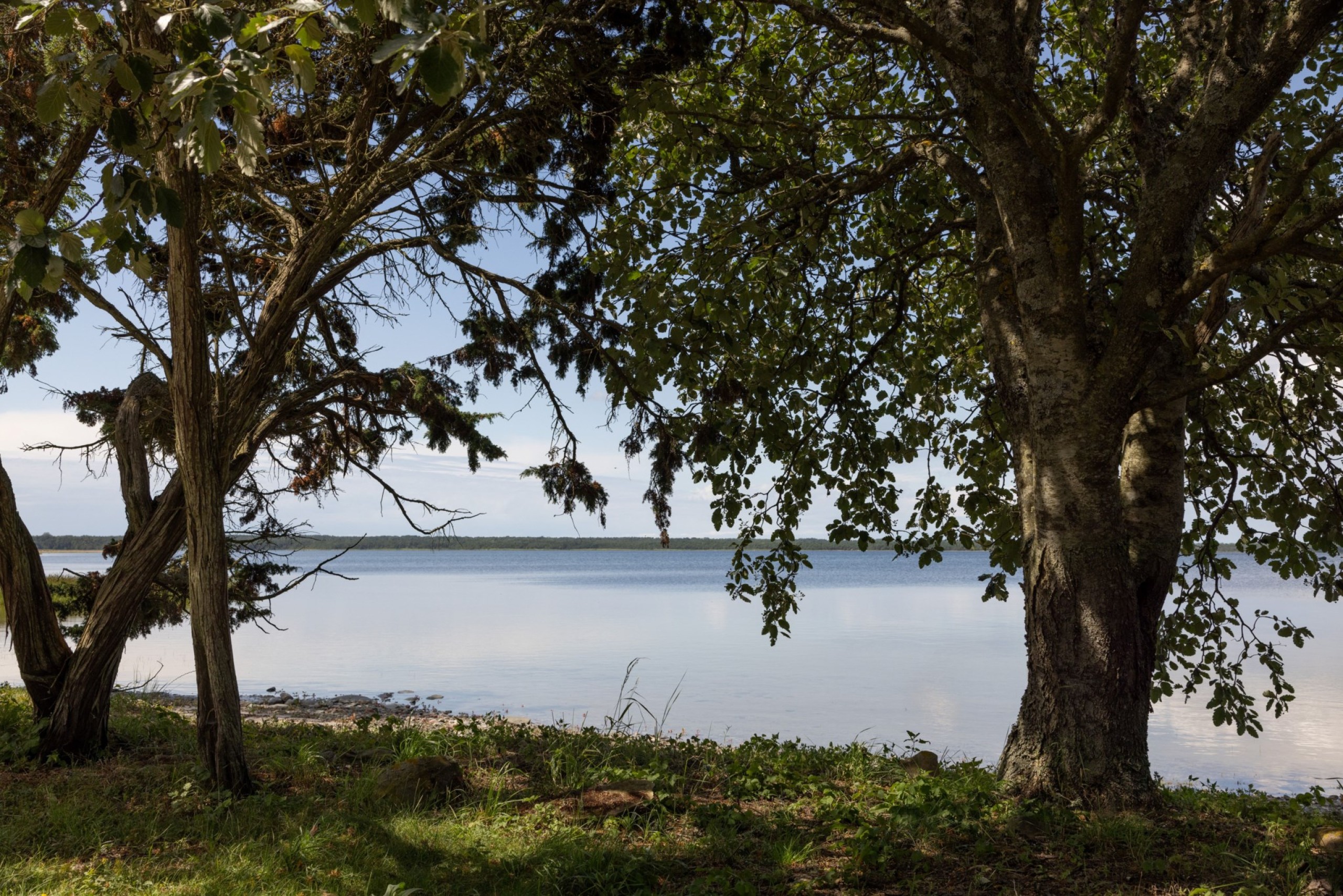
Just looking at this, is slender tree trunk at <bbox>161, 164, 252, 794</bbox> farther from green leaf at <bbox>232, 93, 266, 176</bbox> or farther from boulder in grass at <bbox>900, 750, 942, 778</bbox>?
boulder in grass at <bbox>900, 750, 942, 778</bbox>

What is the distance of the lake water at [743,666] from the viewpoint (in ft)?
37.4

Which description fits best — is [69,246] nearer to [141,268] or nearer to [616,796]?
[141,268]

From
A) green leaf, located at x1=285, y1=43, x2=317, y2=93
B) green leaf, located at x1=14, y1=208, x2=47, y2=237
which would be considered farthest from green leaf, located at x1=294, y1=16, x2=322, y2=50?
green leaf, located at x1=14, y1=208, x2=47, y2=237

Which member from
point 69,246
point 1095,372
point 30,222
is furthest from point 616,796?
point 30,222

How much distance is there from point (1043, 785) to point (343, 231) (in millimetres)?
5489

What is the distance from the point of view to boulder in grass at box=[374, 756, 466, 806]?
17.4 ft

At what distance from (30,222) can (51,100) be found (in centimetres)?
32

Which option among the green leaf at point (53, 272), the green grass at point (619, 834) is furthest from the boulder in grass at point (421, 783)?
the green leaf at point (53, 272)

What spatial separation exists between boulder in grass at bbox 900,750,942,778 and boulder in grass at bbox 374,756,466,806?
288 centimetres

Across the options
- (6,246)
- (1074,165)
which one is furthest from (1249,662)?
(6,246)

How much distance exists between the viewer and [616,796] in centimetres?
525

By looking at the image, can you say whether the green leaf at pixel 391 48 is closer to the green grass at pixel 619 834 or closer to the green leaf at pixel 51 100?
the green leaf at pixel 51 100

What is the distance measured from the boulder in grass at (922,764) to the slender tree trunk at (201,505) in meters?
4.20

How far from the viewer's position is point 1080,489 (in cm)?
504
